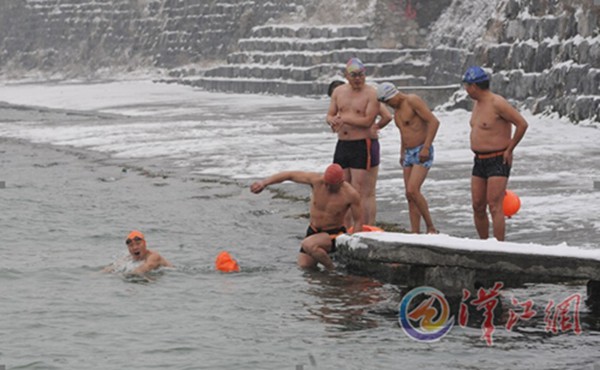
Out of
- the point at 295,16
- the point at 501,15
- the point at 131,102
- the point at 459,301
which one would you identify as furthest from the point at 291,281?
the point at 295,16

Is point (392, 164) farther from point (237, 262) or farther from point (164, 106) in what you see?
point (164, 106)

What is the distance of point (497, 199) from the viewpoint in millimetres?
10812

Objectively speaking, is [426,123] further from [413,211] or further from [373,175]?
[373,175]

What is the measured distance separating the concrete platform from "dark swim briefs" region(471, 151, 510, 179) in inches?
43.0

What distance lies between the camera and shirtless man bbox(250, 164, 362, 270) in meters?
11.4

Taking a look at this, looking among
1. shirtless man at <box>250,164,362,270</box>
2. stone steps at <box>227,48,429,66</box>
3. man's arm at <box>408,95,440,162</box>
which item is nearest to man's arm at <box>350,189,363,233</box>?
shirtless man at <box>250,164,362,270</box>

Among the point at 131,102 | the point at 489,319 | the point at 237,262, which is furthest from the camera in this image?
the point at 131,102

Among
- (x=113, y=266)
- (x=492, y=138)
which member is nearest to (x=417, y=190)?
(x=492, y=138)

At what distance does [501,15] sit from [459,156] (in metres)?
9.02

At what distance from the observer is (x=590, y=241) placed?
1128 centimetres

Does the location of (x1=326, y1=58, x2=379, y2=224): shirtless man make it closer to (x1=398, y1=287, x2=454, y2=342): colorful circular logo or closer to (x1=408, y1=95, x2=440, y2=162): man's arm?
(x1=408, y1=95, x2=440, y2=162): man's arm

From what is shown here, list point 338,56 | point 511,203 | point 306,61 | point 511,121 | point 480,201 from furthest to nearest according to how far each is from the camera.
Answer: point 306,61
point 338,56
point 511,203
point 480,201
point 511,121

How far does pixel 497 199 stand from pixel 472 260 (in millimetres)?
1324

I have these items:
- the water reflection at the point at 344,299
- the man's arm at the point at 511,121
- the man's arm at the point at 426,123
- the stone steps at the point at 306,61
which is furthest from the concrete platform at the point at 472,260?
the stone steps at the point at 306,61
